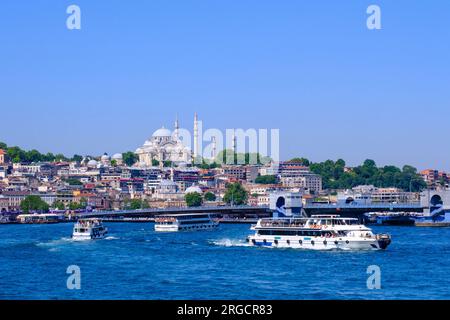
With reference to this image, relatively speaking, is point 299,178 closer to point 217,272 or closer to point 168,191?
point 168,191

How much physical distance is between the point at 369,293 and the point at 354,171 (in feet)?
275

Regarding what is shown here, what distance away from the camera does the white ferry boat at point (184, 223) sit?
42.0 m

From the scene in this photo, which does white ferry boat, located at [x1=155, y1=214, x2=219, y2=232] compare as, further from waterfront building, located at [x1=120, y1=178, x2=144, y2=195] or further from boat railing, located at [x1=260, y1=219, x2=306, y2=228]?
waterfront building, located at [x1=120, y1=178, x2=144, y2=195]

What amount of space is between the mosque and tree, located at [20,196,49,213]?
123 ft

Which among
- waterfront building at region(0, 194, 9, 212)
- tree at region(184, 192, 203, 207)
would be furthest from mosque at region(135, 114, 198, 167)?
waterfront building at region(0, 194, 9, 212)

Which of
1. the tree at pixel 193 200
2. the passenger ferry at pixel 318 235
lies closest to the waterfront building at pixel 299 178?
the tree at pixel 193 200

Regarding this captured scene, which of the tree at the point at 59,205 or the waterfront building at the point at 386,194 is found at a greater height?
the waterfront building at the point at 386,194

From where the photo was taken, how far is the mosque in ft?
355

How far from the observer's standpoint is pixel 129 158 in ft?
359

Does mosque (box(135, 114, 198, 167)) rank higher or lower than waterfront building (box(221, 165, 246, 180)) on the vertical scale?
higher

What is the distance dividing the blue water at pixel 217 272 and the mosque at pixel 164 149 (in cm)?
7958

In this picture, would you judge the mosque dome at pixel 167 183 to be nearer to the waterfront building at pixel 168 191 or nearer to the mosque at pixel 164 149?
the waterfront building at pixel 168 191
